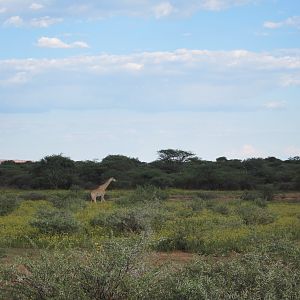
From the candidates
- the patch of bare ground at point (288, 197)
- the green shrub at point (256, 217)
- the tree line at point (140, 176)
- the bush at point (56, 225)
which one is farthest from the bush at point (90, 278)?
the tree line at point (140, 176)

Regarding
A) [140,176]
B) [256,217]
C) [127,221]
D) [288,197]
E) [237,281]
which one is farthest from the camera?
[140,176]

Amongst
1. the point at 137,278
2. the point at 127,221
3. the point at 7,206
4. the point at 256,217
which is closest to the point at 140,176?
the point at 7,206

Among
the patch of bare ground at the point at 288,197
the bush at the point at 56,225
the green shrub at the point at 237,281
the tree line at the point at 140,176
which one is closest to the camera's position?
the green shrub at the point at 237,281

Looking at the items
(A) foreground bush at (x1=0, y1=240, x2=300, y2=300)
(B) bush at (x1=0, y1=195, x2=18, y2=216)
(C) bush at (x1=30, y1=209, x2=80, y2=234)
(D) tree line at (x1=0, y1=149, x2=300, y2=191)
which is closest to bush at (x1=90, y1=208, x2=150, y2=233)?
(C) bush at (x1=30, y1=209, x2=80, y2=234)

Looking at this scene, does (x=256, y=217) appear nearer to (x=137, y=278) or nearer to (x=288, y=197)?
(x=137, y=278)

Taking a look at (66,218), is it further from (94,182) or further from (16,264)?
(94,182)

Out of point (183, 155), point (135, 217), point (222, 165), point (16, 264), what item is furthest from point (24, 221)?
point (183, 155)

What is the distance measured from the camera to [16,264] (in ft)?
20.1

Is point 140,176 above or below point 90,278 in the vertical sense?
above

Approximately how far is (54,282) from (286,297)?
7.03 feet

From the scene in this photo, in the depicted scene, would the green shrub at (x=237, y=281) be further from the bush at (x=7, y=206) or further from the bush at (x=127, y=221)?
the bush at (x=7, y=206)

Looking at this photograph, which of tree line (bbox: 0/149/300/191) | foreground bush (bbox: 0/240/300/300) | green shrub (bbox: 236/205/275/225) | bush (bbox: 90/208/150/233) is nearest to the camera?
foreground bush (bbox: 0/240/300/300)

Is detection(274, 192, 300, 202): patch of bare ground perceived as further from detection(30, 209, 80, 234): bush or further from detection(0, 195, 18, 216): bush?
detection(30, 209, 80, 234): bush

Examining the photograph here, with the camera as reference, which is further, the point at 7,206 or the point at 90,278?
the point at 7,206
